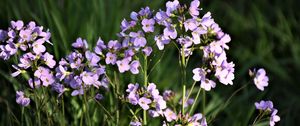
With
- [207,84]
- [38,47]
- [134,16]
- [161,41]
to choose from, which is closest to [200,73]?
[207,84]

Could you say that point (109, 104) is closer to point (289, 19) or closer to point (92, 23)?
point (92, 23)

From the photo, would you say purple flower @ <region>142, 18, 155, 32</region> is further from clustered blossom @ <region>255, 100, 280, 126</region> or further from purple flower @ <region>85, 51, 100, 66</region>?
clustered blossom @ <region>255, 100, 280, 126</region>

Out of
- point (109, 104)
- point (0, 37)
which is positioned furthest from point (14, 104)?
point (0, 37)

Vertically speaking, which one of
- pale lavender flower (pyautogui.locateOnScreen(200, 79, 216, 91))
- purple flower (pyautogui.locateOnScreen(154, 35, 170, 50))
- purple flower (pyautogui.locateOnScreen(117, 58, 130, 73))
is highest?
purple flower (pyautogui.locateOnScreen(154, 35, 170, 50))

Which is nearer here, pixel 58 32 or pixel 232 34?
pixel 58 32

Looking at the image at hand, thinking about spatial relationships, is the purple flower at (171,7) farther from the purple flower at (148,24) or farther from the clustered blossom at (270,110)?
the clustered blossom at (270,110)

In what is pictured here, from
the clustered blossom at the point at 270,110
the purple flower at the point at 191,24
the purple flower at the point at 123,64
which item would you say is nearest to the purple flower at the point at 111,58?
the purple flower at the point at 123,64

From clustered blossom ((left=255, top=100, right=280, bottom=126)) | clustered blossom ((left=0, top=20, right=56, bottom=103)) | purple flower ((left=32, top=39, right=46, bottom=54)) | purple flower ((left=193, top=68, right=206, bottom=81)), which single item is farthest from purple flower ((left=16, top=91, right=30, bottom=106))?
clustered blossom ((left=255, top=100, right=280, bottom=126))

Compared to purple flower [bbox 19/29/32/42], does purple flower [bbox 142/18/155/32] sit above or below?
above

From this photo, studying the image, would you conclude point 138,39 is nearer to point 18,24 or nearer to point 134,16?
point 134,16
